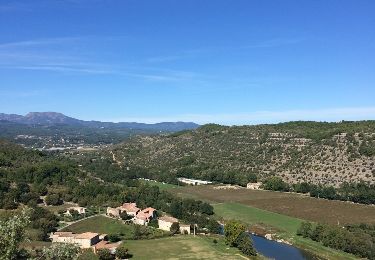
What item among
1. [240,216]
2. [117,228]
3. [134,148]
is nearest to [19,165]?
[117,228]

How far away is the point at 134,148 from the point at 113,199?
349 ft

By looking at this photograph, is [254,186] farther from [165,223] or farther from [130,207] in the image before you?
[165,223]

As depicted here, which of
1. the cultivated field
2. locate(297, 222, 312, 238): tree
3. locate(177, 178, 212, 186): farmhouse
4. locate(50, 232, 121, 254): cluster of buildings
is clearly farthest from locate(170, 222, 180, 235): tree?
locate(177, 178, 212, 186): farmhouse

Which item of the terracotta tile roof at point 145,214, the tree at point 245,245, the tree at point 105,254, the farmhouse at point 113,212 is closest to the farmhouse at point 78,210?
the farmhouse at point 113,212

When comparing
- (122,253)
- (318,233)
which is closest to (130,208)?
(122,253)

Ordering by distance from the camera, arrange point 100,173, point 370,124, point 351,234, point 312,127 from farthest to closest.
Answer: point 312,127 → point 370,124 → point 100,173 → point 351,234

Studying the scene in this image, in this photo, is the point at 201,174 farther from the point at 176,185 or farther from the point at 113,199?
the point at 113,199

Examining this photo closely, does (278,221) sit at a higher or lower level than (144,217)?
lower

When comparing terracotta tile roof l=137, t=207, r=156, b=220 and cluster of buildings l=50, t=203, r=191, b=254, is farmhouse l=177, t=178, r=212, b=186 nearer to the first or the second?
cluster of buildings l=50, t=203, r=191, b=254

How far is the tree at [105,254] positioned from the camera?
2101 inches

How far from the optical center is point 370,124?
13838cm

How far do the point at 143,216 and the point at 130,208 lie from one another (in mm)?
5887

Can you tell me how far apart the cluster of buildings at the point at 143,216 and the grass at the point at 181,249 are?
16.5ft

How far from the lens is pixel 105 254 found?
53.5 meters
